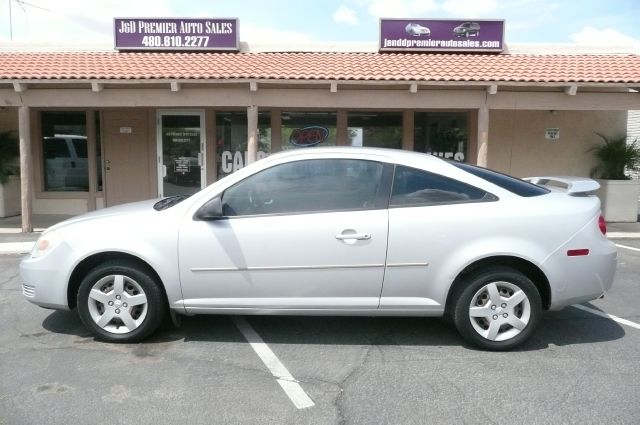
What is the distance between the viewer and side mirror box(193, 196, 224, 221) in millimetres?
4004

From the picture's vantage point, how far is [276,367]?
382 centimetres

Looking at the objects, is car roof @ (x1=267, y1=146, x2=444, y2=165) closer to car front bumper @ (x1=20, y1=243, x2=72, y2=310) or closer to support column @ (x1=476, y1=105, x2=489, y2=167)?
car front bumper @ (x1=20, y1=243, x2=72, y2=310)

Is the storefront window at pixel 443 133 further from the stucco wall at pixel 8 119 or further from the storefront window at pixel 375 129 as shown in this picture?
the stucco wall at pixel 8 119

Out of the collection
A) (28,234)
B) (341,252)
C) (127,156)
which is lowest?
(28,234)

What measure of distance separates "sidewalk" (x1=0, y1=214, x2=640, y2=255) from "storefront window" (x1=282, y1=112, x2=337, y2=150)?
17.4 feet

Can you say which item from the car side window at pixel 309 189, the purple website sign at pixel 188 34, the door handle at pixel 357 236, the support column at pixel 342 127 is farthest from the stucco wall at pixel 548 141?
the door handle at pixel 357 236

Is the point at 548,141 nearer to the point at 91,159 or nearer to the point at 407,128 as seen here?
the point at 407,128

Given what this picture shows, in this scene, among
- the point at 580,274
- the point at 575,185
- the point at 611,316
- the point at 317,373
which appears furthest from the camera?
the point at 611,316

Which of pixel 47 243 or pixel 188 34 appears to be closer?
pixel 47 243

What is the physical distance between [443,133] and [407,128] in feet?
2.89

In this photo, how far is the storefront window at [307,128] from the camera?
12141 millimetres

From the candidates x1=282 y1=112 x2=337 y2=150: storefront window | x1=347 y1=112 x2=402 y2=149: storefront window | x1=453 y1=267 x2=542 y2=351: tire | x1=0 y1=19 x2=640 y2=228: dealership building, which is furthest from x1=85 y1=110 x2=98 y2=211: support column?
x1=453 y1=267 x2=542 y2=351: tire

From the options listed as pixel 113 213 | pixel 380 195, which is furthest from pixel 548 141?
pixel 113 213

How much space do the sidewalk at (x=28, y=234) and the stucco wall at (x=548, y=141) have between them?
6.45ft
